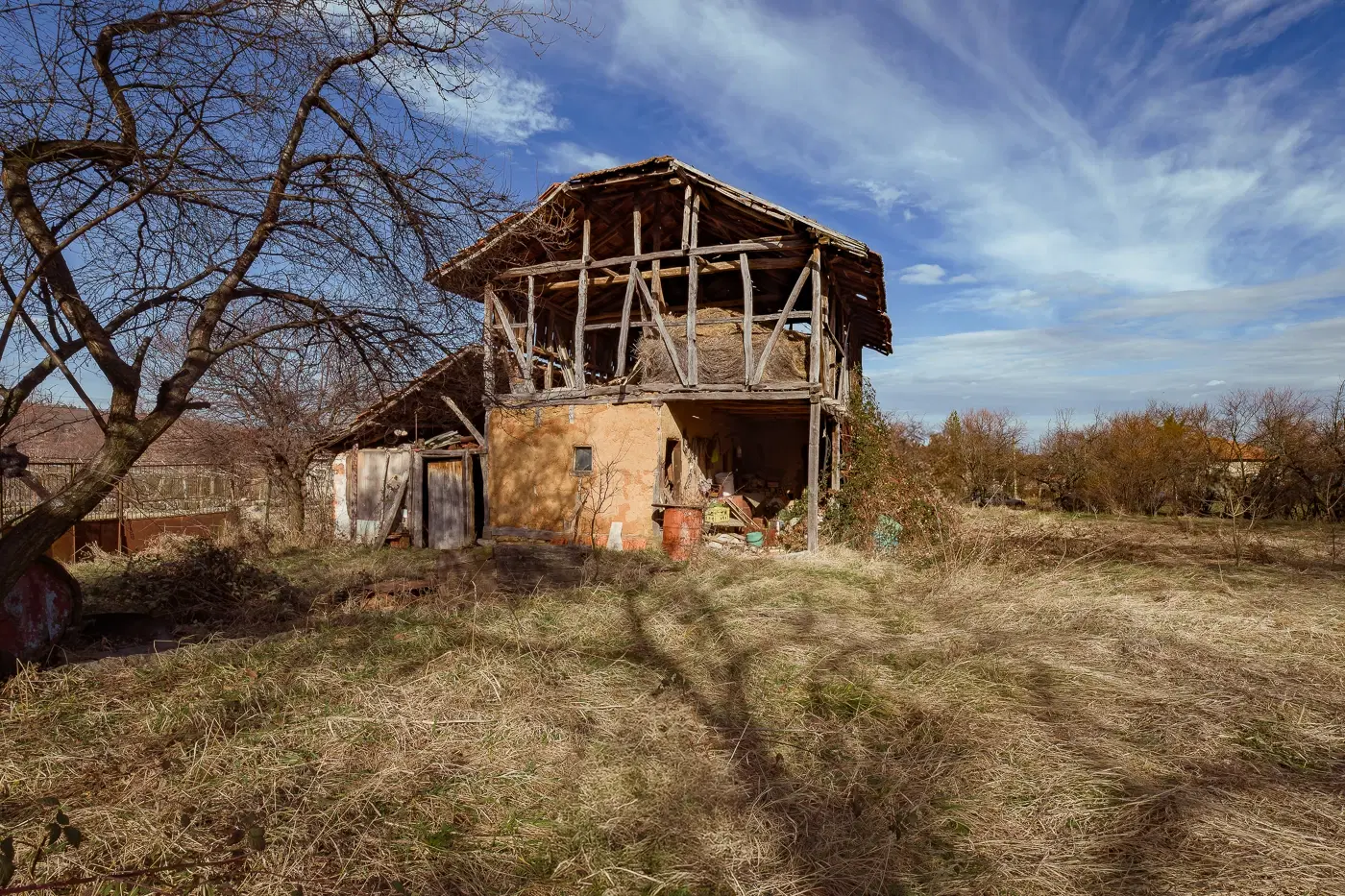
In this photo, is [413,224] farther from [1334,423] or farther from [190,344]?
[1334,423]

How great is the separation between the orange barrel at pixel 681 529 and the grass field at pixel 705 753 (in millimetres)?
4231

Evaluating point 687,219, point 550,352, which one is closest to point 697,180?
point 687,219

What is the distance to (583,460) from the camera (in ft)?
40.3

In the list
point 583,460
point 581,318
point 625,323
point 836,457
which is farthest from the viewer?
point 836,457

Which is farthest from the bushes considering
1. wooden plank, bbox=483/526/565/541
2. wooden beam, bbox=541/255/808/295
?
wooden plank, bbox=483/526/565/541

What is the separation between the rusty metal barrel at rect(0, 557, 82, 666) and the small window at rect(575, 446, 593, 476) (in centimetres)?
739

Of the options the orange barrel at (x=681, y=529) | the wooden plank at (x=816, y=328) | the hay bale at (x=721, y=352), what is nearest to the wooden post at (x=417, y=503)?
the hay bale at (x=721, y=352)

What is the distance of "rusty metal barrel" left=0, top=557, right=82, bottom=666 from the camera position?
16.4 ft

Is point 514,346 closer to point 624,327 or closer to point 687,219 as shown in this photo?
point 624,327

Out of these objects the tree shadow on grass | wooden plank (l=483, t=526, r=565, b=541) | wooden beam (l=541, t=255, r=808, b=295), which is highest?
wooden beam (l=541, t=255, r=808, b=295)

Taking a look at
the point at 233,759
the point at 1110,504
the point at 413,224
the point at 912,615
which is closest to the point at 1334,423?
the point at 1110,504

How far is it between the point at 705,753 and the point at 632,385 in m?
8.47

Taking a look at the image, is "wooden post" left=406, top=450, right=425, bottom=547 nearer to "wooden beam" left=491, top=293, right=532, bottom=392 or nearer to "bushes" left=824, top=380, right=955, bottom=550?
"wooden beam" left=491, top=293, right=532, bottom=392

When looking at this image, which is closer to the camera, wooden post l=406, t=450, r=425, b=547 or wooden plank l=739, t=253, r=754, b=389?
wooden plank l=739, t=253, r=754, b=389
